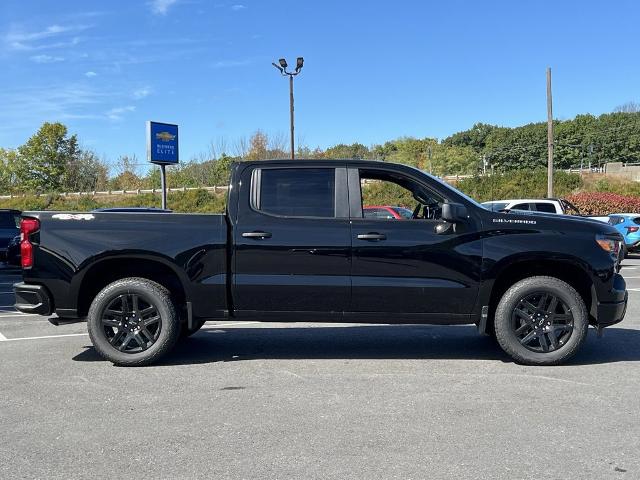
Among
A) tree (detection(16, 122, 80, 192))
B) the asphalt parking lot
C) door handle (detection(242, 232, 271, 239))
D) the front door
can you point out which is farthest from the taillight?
tree (detection(16, 122, 80, 192))

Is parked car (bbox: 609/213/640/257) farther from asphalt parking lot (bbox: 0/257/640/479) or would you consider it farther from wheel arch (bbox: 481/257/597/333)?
wheel arch (bbox: 481/257/597/333)

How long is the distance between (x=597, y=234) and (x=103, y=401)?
4.60 m

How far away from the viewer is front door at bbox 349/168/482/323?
5508 millimetres

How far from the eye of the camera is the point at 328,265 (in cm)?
554

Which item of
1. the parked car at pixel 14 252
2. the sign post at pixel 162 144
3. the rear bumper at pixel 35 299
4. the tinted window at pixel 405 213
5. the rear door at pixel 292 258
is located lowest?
the parked car at pixel 14 252

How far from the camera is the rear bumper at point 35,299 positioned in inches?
224

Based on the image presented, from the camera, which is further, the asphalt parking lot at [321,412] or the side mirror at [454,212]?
the side mirror at [454,212]

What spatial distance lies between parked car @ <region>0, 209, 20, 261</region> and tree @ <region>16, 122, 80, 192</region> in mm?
52742

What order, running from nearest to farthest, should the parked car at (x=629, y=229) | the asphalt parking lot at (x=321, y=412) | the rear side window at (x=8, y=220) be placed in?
the asphalt parking lot at (x=321, y=412), the rear side window at (x=8, y=220), the parked car at (x=629, y=229)

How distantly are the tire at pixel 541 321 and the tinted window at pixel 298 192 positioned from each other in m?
1.90

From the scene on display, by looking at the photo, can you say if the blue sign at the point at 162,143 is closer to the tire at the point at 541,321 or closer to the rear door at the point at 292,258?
the rear door at the point at 292,258

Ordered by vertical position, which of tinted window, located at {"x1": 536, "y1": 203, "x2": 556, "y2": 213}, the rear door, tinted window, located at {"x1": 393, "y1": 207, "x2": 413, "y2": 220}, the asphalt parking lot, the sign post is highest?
the sign post

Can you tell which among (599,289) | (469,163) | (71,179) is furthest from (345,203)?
(469,163)

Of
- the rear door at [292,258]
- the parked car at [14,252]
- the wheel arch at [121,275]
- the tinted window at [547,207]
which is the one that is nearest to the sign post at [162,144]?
the parked car at [14,252]
